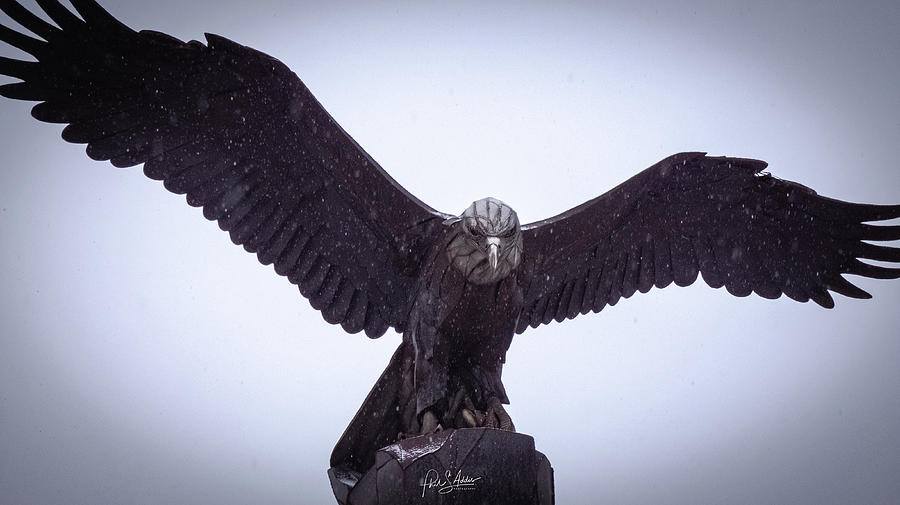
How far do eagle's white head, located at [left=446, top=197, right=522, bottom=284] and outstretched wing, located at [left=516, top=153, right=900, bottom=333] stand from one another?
636 mm

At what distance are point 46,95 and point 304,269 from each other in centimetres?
130

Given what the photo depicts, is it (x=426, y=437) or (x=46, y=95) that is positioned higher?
(x=46, y=95)

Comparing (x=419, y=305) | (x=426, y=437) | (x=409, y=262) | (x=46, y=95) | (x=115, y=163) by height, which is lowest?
(x=426, y=437)

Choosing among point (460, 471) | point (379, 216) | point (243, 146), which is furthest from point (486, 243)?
point (243, 146)

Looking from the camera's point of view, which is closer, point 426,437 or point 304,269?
point 426,437

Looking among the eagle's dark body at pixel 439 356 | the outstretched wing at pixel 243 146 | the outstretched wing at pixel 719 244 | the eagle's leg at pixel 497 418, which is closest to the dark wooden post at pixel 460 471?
the eagle's leg at pixel 497 418

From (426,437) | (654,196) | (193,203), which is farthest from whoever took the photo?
(654,196)

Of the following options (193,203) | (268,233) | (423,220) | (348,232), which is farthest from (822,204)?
(193,203)

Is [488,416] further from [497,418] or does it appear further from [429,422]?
[429,422]

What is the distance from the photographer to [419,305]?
327 centimetres

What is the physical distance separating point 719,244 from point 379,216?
6.08ft

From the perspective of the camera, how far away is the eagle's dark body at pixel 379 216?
316cm

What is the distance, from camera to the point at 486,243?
9.68 feet

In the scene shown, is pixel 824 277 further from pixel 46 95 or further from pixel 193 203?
pixel 46 95
